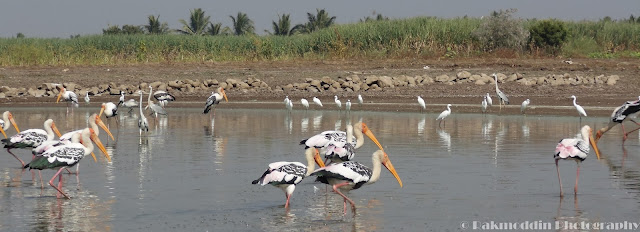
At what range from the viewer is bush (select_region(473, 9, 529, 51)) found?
159 feet

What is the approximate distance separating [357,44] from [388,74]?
1211 cm

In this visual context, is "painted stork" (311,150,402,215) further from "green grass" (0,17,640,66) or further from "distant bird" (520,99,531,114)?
"green grass" (0,17,640,66)

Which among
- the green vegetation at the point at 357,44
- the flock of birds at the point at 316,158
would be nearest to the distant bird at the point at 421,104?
the flock of birds at the point at 316,158

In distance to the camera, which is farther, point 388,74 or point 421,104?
point 388,74

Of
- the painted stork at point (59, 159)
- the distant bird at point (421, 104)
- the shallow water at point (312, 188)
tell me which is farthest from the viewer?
the distant bird at point (421, 104)

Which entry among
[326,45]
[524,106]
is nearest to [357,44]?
[326,45]

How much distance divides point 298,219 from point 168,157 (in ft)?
20.9

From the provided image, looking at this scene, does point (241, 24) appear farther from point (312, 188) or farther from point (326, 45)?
point (312, 188)

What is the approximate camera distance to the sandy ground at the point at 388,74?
30.7 meters

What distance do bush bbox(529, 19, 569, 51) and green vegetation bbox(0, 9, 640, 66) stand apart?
0.66ft

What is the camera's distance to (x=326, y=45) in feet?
169

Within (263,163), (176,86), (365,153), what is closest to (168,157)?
(263,163)

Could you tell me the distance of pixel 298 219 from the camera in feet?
37.0

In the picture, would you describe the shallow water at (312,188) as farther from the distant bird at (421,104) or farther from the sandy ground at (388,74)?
the sandy ground at (388,74)
